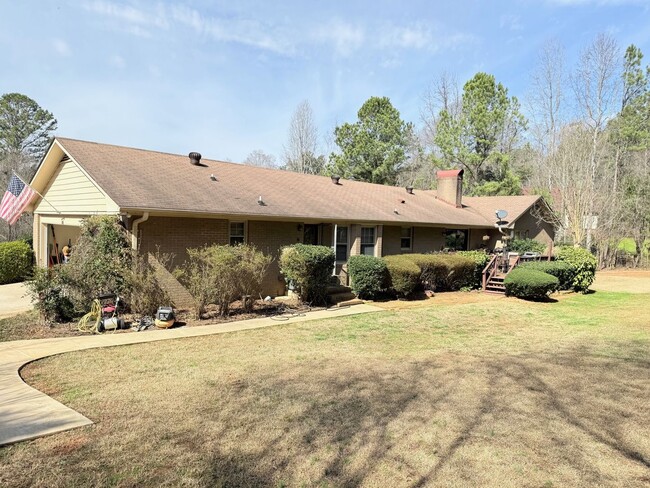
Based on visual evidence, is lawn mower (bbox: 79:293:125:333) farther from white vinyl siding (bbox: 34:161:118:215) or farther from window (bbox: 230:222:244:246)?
window (bbox: 230:222:244:246)

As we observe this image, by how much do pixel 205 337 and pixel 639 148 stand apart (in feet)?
116

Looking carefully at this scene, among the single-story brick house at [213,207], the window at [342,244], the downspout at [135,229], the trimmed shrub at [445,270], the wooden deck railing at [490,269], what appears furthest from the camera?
the wooden deck railing at [490,269]

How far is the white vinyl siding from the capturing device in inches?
457

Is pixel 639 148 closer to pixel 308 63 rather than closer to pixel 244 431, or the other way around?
pixel 308 63

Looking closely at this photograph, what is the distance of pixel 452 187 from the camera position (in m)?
24.3

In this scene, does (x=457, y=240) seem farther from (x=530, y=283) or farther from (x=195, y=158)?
(x=195, y=158)

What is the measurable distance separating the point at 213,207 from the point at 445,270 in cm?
916

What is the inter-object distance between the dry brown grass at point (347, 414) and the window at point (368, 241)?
290 inches

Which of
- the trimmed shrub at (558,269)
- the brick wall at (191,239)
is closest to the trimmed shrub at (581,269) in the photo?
the trimmed shrub at (558,269)

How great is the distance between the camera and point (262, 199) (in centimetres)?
1402

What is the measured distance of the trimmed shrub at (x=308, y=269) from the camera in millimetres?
12211

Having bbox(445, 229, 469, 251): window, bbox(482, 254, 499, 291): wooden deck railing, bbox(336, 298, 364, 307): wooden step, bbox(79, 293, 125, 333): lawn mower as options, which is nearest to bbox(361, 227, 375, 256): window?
bbox(336, 298, 364, 307): wooden step

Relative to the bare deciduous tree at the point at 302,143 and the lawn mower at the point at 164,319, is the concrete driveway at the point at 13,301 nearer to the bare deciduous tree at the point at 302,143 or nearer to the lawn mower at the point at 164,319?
the lawn mower at the point at 164,319

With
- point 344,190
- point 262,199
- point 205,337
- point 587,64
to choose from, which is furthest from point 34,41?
point 587,64
